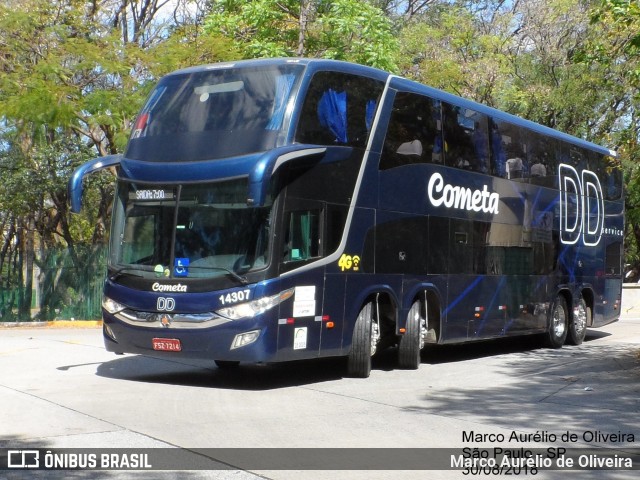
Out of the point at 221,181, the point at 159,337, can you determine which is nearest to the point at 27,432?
the point at 159,337

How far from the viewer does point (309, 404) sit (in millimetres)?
11391

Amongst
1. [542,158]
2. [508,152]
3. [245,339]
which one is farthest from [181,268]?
[542,158]

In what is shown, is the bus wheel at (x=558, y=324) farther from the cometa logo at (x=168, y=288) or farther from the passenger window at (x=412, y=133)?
the cometa logo at (x=168, y=288)

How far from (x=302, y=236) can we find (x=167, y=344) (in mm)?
2223

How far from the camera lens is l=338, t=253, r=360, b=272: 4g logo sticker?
13.3 metres

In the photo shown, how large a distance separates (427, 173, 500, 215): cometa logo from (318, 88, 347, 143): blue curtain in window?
238 cm

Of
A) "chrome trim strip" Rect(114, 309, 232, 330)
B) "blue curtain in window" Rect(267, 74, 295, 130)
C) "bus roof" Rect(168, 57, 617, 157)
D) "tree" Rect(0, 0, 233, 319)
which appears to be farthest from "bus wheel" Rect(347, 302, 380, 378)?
"tree" Rect(0, 0, 233, 319)

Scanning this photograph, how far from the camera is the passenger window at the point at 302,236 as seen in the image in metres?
12.5

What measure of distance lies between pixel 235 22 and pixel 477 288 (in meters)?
13.8

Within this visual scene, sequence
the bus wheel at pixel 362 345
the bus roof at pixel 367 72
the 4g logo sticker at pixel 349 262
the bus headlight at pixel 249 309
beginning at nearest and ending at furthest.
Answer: the bus headlight at pixel 249 309 → the bus roof at pixel 367 72 → the 4g logo sticker at pixel 349 262 → the bus wheel at pixel 362 345

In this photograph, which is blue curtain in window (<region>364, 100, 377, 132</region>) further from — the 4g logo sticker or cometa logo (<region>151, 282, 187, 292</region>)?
cometa logo (<region>151, 282, 187, 292</region>)

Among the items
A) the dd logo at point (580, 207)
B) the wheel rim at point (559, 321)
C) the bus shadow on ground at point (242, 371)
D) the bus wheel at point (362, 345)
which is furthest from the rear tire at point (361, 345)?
the dd logo at point (580, 207)

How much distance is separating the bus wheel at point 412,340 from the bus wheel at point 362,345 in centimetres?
110

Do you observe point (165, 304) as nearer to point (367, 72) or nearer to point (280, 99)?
point (280, 99)
